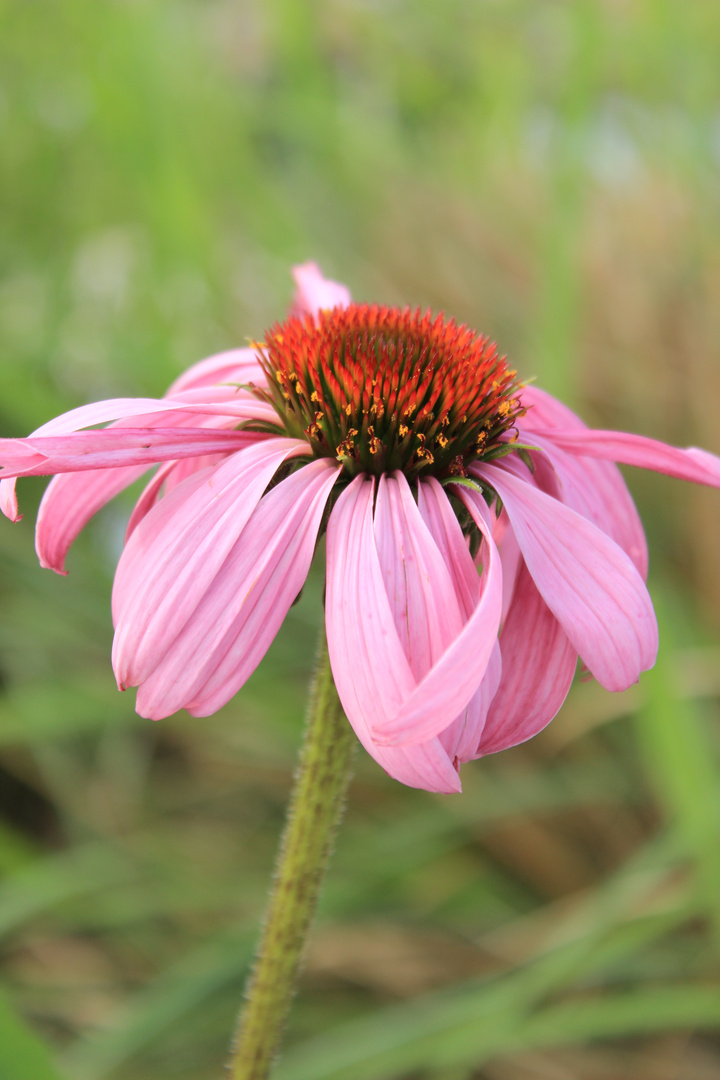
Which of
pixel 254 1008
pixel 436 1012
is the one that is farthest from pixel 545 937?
pixel 254 1008

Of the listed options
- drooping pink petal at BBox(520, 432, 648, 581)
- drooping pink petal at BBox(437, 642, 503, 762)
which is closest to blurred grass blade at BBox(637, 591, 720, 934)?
drooping pink petal at BBox(520, 432, 648, 581)

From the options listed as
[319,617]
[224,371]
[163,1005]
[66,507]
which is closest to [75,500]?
[66,507]

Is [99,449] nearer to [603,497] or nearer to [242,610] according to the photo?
[242,610]

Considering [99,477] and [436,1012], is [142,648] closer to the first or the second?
[99,477]

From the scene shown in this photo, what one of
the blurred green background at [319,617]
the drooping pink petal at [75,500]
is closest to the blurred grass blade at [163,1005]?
the blurred green background at [319,617]

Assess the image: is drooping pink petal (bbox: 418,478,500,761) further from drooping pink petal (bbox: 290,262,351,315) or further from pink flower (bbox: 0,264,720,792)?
drooping pink petal (bbox: 290,262,351,315)

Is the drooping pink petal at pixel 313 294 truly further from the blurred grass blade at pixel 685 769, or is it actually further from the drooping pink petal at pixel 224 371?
the blurred grass blade at pixel 685 769
